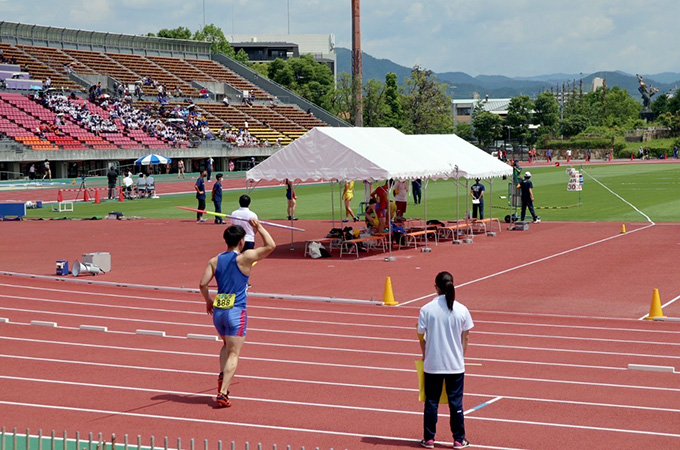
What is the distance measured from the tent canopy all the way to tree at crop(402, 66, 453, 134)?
81.6 m

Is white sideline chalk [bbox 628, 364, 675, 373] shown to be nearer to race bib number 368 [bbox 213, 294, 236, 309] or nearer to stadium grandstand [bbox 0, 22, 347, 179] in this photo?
race bib number 368 [bbox 213, 294, 236, 309]

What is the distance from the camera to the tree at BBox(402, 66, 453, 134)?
111 m

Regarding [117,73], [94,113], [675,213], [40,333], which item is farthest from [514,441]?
[117,73]

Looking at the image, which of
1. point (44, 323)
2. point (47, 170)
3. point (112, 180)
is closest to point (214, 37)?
point (47, 170)

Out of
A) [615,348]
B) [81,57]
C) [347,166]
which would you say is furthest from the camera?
[81,57]

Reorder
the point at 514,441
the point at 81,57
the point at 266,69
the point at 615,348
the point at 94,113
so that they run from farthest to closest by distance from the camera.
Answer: the point at 266,69
the point at 81,57
the point at 94,113
the point at 615,348
the point at 514,441

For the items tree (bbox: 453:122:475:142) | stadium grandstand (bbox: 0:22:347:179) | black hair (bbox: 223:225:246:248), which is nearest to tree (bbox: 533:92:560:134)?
tree (bbox: 453:122:475:142)

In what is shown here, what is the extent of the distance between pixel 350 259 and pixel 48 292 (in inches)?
330

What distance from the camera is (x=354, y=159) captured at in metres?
25.3

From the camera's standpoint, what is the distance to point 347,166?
25.4m

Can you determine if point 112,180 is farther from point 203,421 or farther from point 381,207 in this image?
point 203,421

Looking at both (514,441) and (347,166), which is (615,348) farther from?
(347,166)

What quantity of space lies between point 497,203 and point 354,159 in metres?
20.6

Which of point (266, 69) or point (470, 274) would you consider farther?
point (266, 69)
